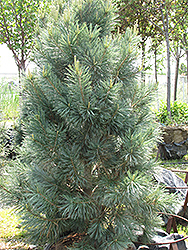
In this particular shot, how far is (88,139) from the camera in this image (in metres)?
1.54

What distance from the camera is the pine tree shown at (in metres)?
1.42

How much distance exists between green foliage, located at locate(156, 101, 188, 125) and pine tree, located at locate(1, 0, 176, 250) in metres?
6.01

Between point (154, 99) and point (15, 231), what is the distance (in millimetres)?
2621

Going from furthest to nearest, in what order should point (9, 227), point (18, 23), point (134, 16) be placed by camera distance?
1. point (134, 16)
2. point (18, 23)
3. point (9, 227)

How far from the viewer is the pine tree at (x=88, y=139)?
1416 mm

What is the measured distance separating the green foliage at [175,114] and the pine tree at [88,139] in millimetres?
6012

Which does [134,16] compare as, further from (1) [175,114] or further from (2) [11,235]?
(2) [11,235]

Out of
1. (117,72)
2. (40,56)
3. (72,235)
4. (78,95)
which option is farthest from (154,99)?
(72,235)

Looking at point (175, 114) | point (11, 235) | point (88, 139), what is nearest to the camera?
point (88, 139)

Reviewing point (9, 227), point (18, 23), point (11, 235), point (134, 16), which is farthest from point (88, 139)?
point (134, 16)

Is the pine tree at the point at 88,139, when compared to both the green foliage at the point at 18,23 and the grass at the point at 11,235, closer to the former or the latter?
the grass at the point at 11,235

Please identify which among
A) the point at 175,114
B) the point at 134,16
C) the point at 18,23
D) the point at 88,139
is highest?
the point at 134,16

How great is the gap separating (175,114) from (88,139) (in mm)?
6985

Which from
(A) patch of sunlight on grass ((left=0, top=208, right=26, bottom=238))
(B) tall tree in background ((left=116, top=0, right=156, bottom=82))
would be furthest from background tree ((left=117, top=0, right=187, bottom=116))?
(A) patch of sunlight on grass ((left=0, top=208, right=26, bottom=238))
